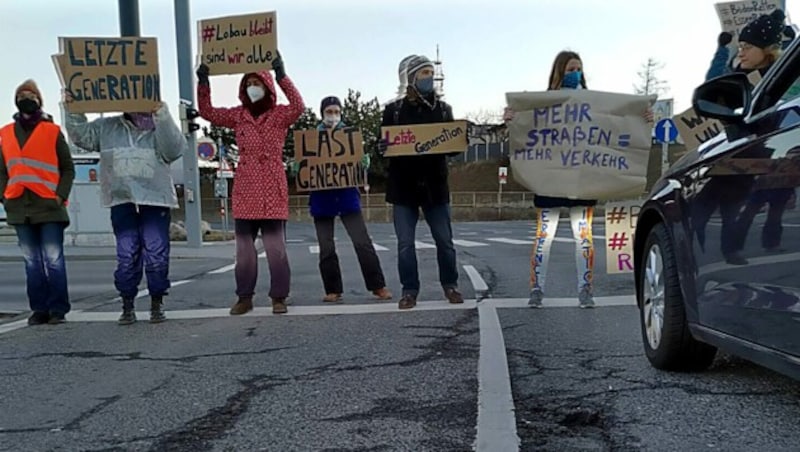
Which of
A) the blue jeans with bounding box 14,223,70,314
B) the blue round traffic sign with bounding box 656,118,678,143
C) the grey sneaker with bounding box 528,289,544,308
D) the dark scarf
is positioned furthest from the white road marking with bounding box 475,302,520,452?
the blue round traffic sign with bounding box 656,118,678,143

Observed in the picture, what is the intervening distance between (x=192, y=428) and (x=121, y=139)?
3.30 meters

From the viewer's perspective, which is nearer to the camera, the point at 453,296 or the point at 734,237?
the point at 734,237

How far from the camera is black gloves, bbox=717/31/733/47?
6052mm

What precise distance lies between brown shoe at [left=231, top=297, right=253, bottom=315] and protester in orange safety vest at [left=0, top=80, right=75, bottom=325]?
1.38 meters

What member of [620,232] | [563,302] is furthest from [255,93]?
[620,232]

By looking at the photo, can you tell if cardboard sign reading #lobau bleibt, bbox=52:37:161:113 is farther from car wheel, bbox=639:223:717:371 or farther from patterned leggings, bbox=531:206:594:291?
car wheel, bbox=639:223:717:371

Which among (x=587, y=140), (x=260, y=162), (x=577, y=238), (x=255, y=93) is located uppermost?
(x=255, y=93)

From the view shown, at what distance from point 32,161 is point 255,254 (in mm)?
1870

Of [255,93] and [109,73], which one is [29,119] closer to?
[109,73]

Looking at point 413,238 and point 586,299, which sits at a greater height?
point 413,238

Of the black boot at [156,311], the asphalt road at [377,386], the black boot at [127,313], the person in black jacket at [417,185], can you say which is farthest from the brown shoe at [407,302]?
the black boot at [127,313]

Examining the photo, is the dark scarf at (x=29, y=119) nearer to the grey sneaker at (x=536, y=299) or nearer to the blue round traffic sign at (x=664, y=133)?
the grey sneaker at (x=536, y=299)

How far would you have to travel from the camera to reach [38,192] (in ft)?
18.5

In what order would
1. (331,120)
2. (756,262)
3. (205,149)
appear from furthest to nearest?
(205,149) < (331,120) < (756,262)
